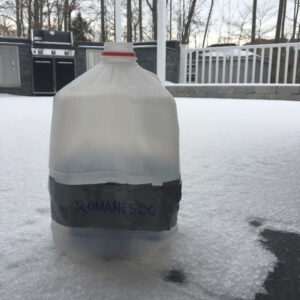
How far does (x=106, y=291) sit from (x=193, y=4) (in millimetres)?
15223

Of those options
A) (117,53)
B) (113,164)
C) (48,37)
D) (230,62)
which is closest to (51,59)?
(48,37)

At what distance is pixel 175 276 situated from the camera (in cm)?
69

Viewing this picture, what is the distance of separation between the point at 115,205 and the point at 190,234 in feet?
0.96

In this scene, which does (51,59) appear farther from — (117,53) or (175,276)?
(175,276)

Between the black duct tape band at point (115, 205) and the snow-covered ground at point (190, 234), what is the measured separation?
0.35 feet

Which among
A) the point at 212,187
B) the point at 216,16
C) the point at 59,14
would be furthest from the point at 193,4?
the point at 212,187

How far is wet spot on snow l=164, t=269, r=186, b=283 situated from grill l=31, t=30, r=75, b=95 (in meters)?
7.48

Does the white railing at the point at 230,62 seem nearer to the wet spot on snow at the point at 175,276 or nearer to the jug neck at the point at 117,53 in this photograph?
the jug neck at the point at 117,53

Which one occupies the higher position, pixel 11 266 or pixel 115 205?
pixel 115 205

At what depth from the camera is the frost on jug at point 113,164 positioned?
2.19 feet

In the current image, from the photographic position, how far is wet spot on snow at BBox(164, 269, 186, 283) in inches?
26.5

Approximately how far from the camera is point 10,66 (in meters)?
7.82

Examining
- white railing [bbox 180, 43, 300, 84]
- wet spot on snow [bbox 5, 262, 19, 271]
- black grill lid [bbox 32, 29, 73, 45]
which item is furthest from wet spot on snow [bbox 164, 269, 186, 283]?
black grill lid [bbox 32, 29, 73, 45]

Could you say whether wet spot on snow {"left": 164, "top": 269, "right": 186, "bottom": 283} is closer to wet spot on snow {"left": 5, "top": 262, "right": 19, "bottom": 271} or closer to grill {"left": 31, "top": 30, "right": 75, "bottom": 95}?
wet spot on snow {"left": 5, "top": 262, "right": 19, "bottom": 271}
